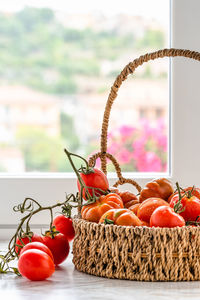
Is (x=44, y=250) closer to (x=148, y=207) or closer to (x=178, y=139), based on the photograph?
(x=148, y=207)

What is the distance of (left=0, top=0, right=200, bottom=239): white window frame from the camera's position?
146cm

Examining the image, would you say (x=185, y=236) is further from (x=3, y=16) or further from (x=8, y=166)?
(x=8, y=166)

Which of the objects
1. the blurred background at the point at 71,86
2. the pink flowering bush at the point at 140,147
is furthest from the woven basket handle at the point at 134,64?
the blurred background at the point at 71,86

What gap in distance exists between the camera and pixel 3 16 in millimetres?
1730

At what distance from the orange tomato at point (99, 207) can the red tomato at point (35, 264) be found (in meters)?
0.12

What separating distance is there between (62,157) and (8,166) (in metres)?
0.27

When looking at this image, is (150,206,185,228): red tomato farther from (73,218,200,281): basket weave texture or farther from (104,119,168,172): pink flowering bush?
(104,119,168,172): pink flowering bush

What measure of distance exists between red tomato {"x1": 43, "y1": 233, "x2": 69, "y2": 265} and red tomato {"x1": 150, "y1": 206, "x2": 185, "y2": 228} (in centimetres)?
24

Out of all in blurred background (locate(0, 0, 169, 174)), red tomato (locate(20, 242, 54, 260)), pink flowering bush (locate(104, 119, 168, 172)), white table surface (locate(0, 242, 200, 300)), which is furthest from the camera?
blurred background (locate(0, 0, 169, 174))

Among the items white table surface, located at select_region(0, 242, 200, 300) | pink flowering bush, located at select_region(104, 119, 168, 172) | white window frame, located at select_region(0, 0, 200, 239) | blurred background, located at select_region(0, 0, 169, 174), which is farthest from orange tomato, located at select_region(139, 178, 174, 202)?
blurred background, located at select_region(0, 0, 169, 174)

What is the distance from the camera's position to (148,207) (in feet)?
3.19

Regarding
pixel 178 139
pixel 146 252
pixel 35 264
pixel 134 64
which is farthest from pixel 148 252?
pixel 178 139

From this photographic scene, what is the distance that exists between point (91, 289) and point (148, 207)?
0.19m

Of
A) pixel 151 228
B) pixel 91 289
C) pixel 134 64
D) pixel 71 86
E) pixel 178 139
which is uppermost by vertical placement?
pixel 71 86
